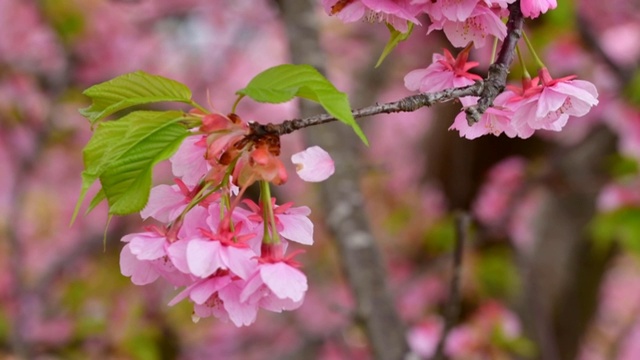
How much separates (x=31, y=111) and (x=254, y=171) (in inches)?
114

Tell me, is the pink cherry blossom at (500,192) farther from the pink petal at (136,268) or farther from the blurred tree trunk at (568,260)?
the pink petal at (136,268)

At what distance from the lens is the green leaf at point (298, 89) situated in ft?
1.98

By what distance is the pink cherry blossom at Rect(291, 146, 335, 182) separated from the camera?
0.71 metres

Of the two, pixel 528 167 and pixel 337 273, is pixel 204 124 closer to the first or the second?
pixel 528 167

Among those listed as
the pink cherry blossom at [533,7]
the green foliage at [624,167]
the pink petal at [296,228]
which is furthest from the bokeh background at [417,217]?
the pink cherry blossom at [533,7]

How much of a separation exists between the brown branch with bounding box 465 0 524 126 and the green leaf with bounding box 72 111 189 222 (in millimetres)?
245

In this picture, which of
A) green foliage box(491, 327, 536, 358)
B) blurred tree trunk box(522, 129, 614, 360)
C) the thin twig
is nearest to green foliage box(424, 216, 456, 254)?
blurred tree trunk box(522, 129, 614, 360)

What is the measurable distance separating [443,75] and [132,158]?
306mm

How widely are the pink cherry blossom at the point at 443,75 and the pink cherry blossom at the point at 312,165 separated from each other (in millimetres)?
118

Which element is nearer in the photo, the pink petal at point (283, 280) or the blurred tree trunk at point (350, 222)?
the pink petal at point (283, 280)

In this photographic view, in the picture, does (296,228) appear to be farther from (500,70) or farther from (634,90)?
(634,90)

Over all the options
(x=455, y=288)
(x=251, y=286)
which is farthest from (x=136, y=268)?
(x=455, y=288)

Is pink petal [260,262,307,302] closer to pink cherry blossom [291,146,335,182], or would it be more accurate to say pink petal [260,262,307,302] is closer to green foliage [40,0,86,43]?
pink cherry blossom [291,146,335,182]

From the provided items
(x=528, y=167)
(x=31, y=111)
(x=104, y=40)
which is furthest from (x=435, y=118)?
(x=31, y=111)
